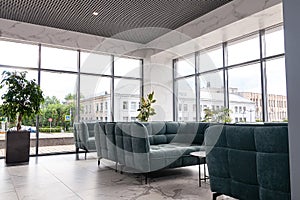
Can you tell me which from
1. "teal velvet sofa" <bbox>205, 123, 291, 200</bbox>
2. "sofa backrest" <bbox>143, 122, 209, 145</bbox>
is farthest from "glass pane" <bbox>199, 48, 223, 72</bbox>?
"teal velvet sofa" <bbox>205, 123, 291, 200</bbox>

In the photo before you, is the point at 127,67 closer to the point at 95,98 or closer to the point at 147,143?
the point at 95,98

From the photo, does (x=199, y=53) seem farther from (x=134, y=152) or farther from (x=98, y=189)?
(x=98, y=189)

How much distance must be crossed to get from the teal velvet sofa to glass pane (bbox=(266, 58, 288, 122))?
10.7 feet

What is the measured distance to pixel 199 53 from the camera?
694cm

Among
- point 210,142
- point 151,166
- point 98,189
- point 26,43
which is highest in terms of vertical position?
point 26,43

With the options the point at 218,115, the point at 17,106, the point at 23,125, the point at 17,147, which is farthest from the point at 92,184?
the point at 218,115

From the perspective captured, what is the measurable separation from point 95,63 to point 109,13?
2.01m

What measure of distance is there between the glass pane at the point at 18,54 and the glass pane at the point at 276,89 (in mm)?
5557

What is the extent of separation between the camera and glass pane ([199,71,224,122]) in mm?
6191

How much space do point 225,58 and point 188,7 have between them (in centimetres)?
167

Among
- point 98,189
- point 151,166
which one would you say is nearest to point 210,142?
point 151,166

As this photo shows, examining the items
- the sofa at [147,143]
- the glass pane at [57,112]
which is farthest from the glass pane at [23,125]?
the sofa at [147,143]

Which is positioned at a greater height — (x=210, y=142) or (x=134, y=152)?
(x=210, y=142)

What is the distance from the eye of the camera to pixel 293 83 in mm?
1523
